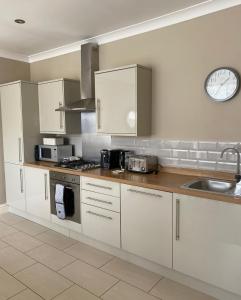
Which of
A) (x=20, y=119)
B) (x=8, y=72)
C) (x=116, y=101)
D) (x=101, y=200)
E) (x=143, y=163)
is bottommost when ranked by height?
(x=101, y=200)

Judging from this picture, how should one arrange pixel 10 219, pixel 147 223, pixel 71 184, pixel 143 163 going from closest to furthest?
pixel 147 223, pixel 143 163, pixel 71 184, pixel 10 219

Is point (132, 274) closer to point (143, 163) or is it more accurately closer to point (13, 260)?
point (143, 163)

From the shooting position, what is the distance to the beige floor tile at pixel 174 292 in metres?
2.08

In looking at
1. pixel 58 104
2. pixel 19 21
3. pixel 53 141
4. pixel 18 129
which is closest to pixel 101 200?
pixel 53 141

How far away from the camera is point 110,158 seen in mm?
3051

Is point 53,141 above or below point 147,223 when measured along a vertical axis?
above

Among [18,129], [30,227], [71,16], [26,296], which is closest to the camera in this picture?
[26,296]

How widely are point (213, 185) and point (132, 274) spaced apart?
1.12 metres

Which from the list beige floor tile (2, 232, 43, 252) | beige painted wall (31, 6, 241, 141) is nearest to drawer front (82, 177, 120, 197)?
beige painted wall (31, 6, 241, 141)

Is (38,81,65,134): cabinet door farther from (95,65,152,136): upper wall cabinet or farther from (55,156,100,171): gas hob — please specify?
(95,65,152,136): upper wall cabinet

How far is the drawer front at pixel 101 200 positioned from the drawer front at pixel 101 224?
0.05 m

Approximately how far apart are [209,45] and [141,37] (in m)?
0.82

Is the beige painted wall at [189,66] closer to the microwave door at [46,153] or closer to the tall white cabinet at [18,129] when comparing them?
the tall white cabinet at [18,129]

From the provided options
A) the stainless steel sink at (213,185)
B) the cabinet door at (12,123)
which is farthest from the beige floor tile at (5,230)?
the stainless steel sink at (213,185)
